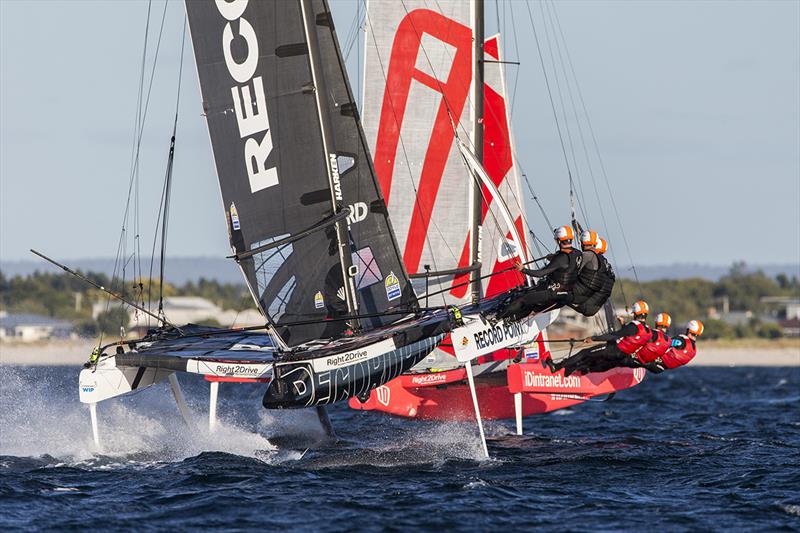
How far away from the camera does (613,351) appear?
55.0 feet

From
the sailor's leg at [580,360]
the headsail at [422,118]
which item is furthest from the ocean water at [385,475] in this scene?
the headsail at [422,118]

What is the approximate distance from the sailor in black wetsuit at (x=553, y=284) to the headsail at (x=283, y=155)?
5.87 ft

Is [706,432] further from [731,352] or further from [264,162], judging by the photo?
[731,352]

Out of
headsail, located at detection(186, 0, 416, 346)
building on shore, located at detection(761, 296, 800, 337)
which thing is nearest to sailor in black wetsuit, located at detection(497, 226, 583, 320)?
headsail, located at detection(186, 0, 416, 346)

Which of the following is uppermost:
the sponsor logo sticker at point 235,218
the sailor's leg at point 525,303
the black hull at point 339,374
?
the sponsor logo sticker at point 235,218

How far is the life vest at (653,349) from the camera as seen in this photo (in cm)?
1686

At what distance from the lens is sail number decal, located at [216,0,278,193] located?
14.4 m

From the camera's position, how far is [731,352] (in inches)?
3086

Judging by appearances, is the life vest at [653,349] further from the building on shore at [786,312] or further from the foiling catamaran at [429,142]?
the building on shore at [786,312]

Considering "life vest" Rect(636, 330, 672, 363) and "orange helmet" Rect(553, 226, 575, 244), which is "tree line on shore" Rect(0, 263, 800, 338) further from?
"orange helmet" Rect(553, 226, 575, 244)

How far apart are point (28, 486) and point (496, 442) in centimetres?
656

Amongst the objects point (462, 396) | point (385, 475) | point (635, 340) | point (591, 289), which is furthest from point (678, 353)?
point (385, 475)

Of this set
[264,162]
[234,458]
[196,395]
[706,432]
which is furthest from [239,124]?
[196,395]

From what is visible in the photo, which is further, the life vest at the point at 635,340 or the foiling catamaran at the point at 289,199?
the life vest at the point at 635,340
